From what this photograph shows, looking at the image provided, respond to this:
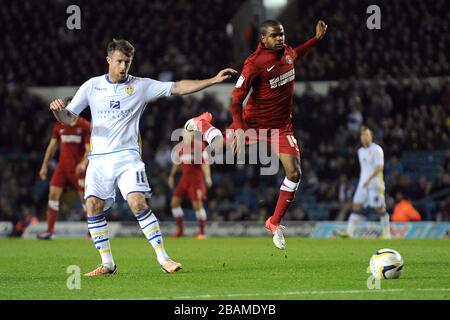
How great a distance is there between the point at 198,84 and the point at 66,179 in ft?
30.7

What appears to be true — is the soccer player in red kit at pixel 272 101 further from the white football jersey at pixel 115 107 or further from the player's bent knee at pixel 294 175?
the white football jersey at pixel 115 107

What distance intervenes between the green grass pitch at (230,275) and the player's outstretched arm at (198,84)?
1.93 metres

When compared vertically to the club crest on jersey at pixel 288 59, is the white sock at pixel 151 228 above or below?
below

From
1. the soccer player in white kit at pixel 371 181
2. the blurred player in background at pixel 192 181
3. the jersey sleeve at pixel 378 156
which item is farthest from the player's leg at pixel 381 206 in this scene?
the blurred player in background at pixel 192 181

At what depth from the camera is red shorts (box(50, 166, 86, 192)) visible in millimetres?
17953

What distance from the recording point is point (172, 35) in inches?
1138

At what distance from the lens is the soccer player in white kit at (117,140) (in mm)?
9438

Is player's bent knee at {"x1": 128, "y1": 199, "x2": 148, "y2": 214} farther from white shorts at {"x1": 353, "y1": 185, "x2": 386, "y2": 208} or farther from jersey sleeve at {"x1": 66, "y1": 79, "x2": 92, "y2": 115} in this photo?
white shorts at {"x1": 353, "y1": 185, "x2": 386, "y2": 208}

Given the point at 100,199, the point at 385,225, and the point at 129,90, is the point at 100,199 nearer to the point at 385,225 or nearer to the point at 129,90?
the point at 129,90

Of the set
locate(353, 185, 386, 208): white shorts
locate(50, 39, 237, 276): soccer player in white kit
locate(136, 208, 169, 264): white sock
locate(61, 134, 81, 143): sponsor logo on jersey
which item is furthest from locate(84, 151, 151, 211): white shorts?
locate(353, 185, 386, 208): white shorts

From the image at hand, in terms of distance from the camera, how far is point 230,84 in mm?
26016

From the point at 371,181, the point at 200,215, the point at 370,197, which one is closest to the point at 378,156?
the point at 371,181
